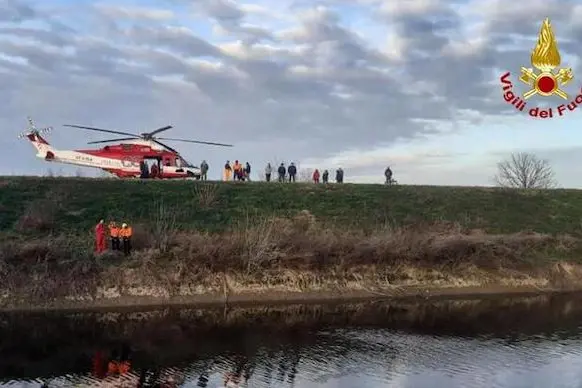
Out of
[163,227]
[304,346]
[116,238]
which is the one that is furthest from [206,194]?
[304,346]

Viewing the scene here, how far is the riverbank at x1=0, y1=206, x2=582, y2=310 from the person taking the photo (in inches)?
1312

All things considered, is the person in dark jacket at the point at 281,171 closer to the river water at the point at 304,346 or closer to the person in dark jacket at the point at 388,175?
the person in dark jacket at the point at 388,175

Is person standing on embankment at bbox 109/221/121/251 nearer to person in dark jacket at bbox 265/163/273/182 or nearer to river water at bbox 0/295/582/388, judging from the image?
river water at bbox 0/295/582/388

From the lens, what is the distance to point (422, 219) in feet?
153

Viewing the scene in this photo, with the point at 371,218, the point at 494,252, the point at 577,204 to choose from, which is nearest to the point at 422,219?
the point at 371,218

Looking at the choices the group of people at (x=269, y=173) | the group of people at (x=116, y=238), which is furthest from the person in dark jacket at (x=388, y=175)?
the group of people at (x=116, y=238)

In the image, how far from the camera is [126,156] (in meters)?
51.5

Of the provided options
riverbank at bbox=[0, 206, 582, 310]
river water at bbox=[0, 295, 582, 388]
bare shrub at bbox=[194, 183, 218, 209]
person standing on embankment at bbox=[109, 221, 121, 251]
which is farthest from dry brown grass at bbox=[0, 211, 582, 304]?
bare shrub at bbox=[194, 183, 218, 209]

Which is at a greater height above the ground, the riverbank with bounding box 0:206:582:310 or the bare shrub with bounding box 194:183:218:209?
the bare shrub with bounding box 194:183:218:209

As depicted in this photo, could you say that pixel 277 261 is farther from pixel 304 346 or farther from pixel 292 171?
pixel 292 171

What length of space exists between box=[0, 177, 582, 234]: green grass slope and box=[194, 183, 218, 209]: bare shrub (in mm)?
63

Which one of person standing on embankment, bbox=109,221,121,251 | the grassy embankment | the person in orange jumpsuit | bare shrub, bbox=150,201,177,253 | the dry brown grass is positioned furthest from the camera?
bare shrub, bbox=150,201,177,253

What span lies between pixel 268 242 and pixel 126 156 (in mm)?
19609

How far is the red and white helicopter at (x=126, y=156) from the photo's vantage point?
51562 mm
